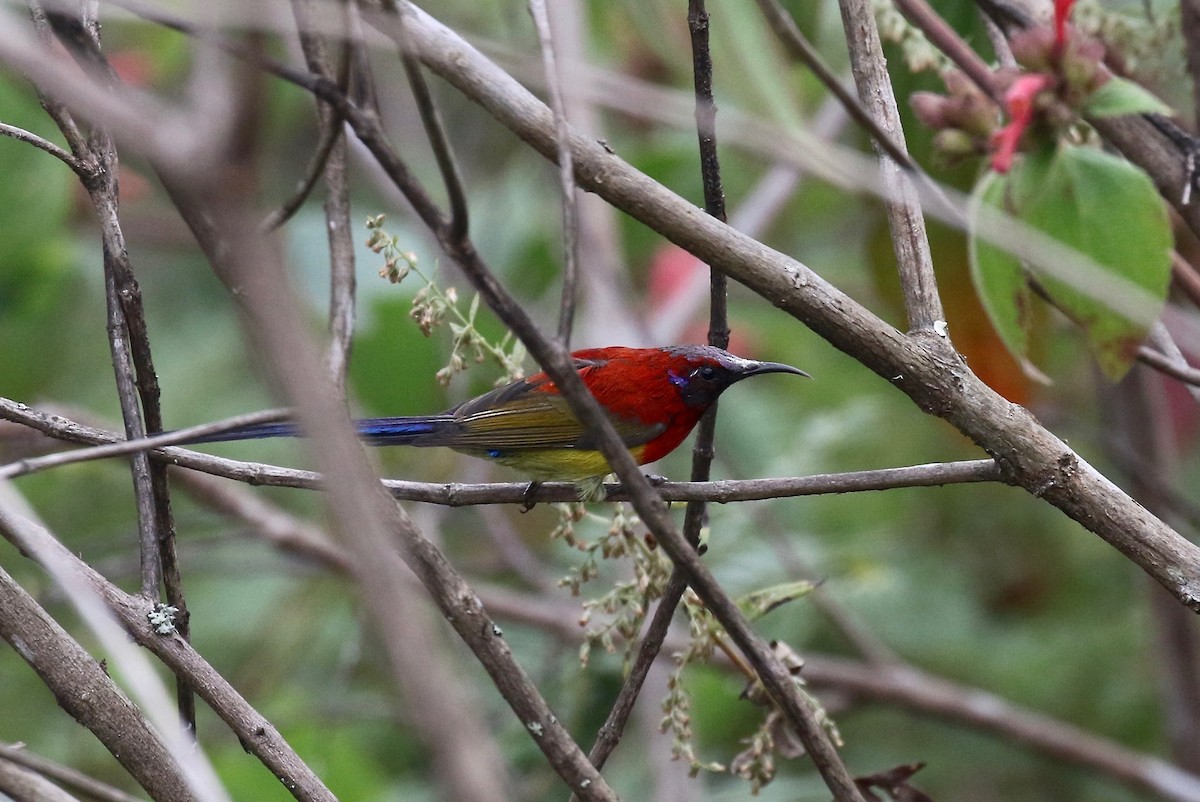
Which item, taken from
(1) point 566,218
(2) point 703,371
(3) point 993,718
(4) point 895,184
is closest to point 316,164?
(1) point 566,218

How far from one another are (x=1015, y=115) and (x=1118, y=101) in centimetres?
13

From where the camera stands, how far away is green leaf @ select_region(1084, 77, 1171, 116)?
1.53m

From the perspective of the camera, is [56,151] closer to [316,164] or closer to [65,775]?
[316,164]

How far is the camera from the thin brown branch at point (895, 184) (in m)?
1.70

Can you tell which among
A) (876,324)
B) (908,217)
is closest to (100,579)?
(876,324)

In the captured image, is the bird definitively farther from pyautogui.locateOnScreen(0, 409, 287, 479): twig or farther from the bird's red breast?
pyautogui.locateOnScreen(0, 409, 287, 479): twig

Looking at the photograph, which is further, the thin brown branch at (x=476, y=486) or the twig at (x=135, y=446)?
the thin brown branch at (x=476, y=486)

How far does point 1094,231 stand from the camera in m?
1.64

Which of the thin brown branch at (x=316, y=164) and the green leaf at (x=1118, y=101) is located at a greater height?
the thin brown branch at (x=316, y=164)

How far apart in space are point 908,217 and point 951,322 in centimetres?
137

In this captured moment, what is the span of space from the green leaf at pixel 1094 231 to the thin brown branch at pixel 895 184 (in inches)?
3.2

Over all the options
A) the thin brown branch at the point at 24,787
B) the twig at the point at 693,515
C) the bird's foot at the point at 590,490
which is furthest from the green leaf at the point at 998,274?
the thin brown branch at the point at 24,787

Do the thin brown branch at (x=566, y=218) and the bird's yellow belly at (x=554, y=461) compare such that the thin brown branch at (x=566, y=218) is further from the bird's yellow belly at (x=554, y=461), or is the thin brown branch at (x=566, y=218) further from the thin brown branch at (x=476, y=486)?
the bird's yellow belly at (x=554, y=461)

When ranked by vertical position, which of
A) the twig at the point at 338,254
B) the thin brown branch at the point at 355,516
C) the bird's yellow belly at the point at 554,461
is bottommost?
the thin brown branch at the point at 355,516
